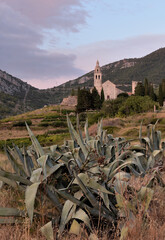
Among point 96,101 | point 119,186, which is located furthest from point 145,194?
point 96,101

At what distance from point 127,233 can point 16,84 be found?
12027cm

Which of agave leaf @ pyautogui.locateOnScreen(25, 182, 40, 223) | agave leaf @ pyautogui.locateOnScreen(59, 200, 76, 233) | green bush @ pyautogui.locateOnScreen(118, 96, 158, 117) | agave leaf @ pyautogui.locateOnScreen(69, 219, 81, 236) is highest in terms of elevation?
green bush @ pyautogui.locateOnScreen(118, 96, 158, 117)

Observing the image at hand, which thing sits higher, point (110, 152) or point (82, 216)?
point (110, 152)

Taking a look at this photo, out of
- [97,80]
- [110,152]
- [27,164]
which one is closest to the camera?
[27,164]

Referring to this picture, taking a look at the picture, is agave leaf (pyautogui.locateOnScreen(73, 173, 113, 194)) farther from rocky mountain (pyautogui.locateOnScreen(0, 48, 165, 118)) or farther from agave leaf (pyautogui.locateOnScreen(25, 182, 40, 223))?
rocky mountain (pyautogui.locateOnScreen(0, 48, 165, 118))

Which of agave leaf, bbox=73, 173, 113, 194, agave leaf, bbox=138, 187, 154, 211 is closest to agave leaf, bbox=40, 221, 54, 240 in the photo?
agave leaf, bbox=73, 173, 113, 194

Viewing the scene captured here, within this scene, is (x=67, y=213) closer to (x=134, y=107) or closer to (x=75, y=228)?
(x=75, y=228)

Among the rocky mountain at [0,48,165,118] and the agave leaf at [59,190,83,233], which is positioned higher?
the rocky mountain at [0,48,165,118]

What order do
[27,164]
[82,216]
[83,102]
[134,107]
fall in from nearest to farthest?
[82,216] → [27,164] → [134,107] → [83,102]

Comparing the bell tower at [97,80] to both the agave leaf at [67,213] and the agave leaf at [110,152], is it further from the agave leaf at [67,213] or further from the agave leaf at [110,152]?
the agave leaf at [67,213]

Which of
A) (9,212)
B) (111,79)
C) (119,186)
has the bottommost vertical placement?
(9,212)

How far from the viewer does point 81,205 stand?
2006 mm

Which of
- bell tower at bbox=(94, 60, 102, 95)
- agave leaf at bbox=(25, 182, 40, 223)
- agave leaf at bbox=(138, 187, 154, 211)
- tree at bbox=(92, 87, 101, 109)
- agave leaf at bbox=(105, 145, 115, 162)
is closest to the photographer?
agave leaf at bbox=(25, 182, 40, 223)

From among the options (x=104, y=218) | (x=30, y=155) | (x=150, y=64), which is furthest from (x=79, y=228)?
(x=150, y=64)
